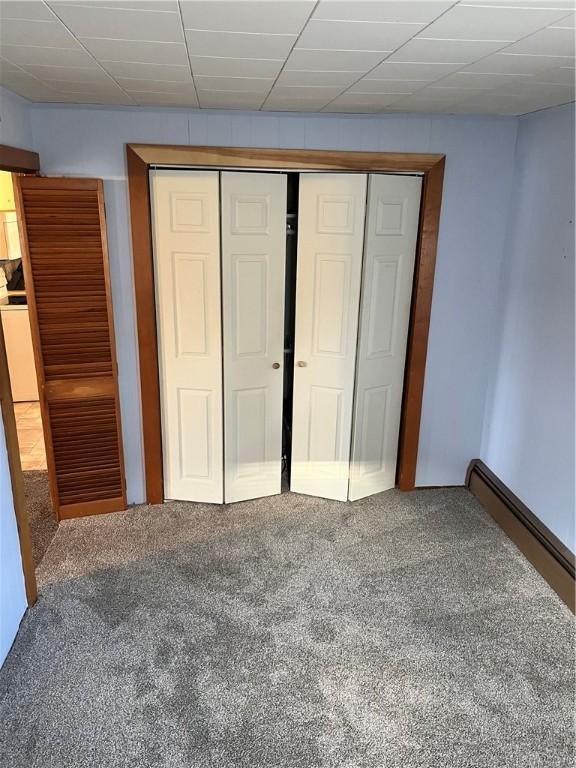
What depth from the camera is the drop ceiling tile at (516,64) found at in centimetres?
180

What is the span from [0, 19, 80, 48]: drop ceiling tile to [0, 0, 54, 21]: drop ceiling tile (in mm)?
36

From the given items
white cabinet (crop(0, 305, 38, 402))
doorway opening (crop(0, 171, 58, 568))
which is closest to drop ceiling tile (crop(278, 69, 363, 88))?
doorway opening (crop(0, 171, 58, 568))

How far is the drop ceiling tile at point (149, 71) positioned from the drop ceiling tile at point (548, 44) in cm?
111

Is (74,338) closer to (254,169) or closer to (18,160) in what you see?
(18,160)

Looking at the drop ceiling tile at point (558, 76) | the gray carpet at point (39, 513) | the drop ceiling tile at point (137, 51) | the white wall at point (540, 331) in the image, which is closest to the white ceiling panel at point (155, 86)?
the drop ceiling tile at point (137, 51)

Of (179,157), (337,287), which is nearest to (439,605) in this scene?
(337,287)

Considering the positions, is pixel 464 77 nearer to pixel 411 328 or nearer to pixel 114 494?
pixel 411 328

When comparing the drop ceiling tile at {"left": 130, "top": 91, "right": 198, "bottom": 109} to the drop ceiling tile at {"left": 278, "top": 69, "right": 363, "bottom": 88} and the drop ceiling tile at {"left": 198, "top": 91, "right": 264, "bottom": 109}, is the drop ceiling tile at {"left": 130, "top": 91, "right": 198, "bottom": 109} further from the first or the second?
the drop ceiling tile at {"left": 278, "top": 69, "right": 363, "bottom": 88}

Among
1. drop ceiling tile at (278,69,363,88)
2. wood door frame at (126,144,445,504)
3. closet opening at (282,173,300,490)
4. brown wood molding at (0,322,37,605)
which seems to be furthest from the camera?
closet opening at (282,173,300,490)

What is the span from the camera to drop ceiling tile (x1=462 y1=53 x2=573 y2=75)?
5.89 feet

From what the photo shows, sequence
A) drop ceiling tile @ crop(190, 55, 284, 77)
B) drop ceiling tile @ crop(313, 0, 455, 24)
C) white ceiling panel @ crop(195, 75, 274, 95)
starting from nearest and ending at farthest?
drop ceiling tile @ crop(313, 0, 455, 24) → drop ceiling tile @ crop(190, 55, 284, 77) → white ceiling panel @ crop(195, 75, 274, 95)

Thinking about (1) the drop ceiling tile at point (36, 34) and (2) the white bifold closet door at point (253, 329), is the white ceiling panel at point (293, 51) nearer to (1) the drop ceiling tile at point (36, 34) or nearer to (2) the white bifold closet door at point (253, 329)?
(1) the drop ceiling tile at point (36, 34)

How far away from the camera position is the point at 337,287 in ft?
10.7

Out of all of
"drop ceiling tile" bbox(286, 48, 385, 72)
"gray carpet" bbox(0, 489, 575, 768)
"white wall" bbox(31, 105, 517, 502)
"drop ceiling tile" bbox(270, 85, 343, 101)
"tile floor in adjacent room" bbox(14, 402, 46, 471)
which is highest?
"drop ceiling tile" bbox(270, 85, 343, 101)
